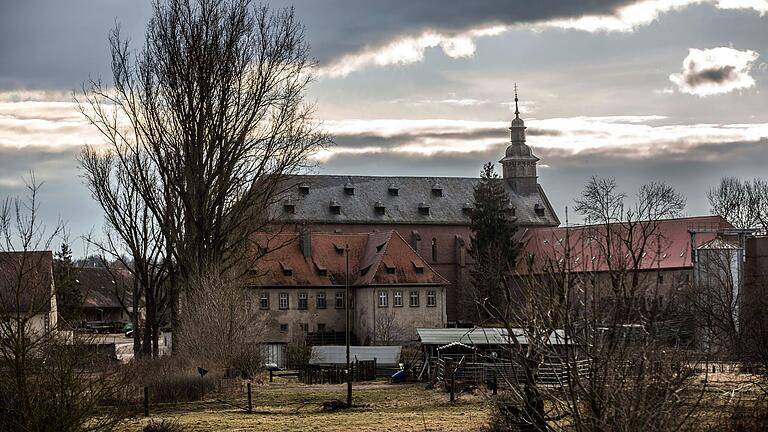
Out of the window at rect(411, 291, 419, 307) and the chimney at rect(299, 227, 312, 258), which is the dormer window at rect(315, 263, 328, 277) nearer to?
the chimney at rect(299, 227, 312, 258)

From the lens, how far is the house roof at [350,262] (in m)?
69.1

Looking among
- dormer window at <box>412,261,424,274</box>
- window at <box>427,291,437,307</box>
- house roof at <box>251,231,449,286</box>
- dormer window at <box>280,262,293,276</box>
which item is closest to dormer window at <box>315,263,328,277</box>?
house roof at <box>251,231,449,286</box>

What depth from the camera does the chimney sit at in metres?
72.9

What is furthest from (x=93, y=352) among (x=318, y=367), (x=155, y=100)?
(x=318, y=367)

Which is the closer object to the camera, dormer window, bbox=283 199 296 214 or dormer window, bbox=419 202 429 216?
dormer window, bbox=283 199 296 214

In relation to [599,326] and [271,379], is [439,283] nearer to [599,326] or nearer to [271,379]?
[271,379]

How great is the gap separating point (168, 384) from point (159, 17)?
1299cm

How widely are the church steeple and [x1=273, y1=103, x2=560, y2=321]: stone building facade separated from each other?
2078 mm

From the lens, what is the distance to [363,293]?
229ft

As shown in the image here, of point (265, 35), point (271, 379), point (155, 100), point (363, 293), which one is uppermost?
point (265, 35)

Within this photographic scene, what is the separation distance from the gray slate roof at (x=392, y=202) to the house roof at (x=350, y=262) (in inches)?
352

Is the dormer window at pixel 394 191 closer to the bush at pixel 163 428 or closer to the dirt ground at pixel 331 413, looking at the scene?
the dirt ground at pixel 331 413

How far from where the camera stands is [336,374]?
45094 mm

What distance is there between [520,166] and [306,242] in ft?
94.9
